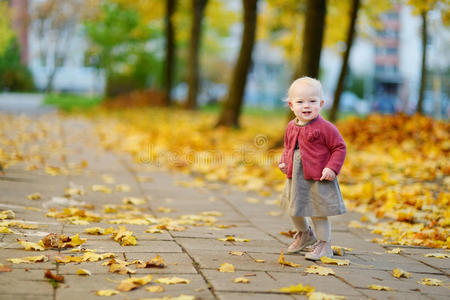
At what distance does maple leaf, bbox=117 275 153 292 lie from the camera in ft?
11.6

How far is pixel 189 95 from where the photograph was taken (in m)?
23.7

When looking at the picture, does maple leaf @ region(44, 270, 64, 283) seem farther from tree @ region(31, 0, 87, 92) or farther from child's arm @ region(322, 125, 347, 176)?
tree @ region(31, 0, 87, 92)

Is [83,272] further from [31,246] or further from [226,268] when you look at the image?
[226,268]

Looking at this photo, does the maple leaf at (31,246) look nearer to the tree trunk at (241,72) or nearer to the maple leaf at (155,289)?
the maple leaf at (155,289)

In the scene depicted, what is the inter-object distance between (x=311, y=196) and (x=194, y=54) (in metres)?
19.6

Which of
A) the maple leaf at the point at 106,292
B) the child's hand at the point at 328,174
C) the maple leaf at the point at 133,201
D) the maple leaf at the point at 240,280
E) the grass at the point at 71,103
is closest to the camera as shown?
the maple leaf at the point at 106,292

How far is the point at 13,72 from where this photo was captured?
40688 millimetres

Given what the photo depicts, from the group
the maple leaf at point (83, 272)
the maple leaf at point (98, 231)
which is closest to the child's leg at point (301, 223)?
the maple leaf at point (98, 231)

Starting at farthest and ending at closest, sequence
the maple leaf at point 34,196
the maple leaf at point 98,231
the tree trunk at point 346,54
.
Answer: the tree trunk at point 346,54
the maple leaf at point 34,196
the maple leaf at point 98,231

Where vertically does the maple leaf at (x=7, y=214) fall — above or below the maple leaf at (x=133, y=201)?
above

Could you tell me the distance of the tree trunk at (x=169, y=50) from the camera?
25.2 m

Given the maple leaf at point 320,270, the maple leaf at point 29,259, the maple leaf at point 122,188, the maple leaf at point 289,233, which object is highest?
the maple leaf at point 29,259

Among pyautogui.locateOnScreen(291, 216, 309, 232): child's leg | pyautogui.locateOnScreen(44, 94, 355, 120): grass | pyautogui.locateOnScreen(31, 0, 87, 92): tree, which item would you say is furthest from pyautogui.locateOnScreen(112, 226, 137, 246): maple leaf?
pyautogui.locateOnScreen(31, 0, 87, 92): tree

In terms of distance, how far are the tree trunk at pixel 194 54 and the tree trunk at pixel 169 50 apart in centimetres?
187
